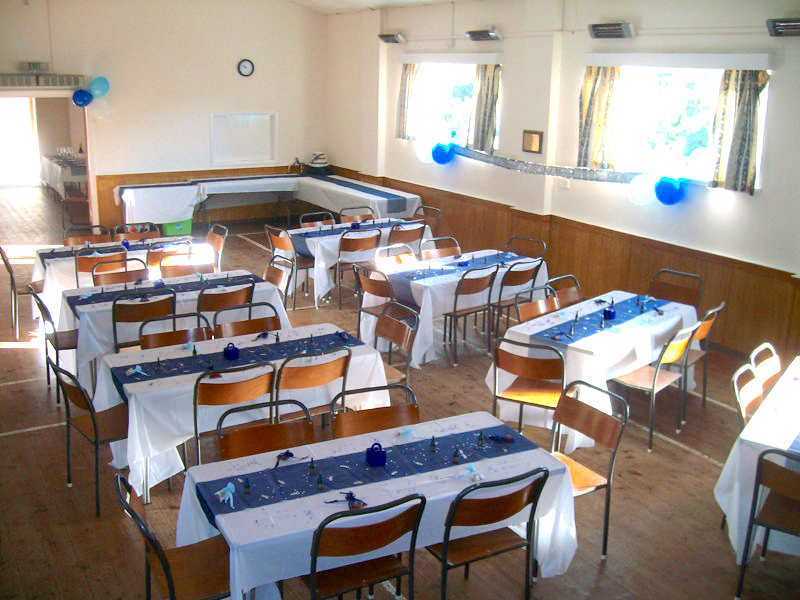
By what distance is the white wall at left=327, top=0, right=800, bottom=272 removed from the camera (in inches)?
285

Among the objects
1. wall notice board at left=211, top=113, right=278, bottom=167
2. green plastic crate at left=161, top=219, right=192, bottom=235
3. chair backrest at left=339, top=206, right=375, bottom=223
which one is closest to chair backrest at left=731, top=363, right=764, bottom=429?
chair backrest at left=339, top=206, right=375, bottom=223

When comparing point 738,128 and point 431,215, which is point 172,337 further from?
point 431,215

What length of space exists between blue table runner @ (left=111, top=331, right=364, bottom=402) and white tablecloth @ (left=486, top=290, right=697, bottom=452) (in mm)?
1256

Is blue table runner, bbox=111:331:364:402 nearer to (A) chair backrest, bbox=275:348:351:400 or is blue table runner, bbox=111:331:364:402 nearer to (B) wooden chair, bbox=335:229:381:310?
(A) chair backrest, bbox=275:348:351:400

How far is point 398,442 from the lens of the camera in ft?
13.8

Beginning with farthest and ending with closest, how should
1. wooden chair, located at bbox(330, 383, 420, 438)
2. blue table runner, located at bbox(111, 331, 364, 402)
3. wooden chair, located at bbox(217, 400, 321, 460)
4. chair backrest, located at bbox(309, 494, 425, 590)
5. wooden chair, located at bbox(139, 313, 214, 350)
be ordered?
wooden chair, located at bbox(139, 313, 214, 350), blue table runner, located at bbox(111, 331, 364, 402), wooden chair, located at bbox(330, 383, 420, 438), wooden chair, located at bbox(217, 400, 321, 460), chair backrest, located at bbox(309, 494, 425, 590)

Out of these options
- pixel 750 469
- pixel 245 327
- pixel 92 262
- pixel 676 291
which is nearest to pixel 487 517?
pixel 750 469

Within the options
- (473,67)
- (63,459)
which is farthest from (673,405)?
(473,67)

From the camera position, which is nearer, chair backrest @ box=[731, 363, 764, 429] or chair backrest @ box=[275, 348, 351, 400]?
chair backrest @ box=[731, 363, 764, 429]

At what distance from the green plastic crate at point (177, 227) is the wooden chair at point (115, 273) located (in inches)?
192

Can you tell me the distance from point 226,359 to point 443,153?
688 cm

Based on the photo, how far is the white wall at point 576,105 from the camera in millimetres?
7238

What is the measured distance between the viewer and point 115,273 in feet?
24.1

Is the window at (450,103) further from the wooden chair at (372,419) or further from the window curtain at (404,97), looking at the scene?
the wooden chair at (372,419)
